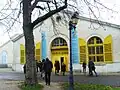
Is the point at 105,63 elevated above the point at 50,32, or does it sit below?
below

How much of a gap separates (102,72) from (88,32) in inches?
220

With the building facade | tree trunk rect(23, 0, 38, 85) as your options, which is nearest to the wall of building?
the building facade

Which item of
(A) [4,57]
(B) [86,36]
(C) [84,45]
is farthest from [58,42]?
(A) [4,57]

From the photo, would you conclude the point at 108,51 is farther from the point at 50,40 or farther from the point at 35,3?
the point at 35,3

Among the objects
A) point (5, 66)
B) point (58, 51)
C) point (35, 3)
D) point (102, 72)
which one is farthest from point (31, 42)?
point (5, 66)

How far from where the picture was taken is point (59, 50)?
46.1 meters

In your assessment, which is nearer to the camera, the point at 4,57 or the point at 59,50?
the point at 59,50

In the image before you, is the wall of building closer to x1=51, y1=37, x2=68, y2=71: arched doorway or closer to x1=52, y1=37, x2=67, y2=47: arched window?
x1=52, y1=37, x2=67, y2=47: arched window

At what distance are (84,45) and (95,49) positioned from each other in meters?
1.58

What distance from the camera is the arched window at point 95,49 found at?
141 feet

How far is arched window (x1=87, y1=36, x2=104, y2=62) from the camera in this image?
1693 inches

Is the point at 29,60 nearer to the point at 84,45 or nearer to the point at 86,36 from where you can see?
the point at 84,45

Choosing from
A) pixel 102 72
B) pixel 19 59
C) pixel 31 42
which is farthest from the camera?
pixel 19 59

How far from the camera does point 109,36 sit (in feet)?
139
